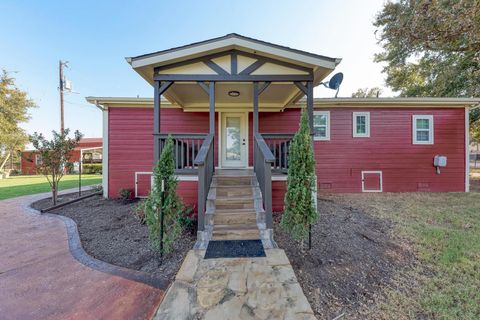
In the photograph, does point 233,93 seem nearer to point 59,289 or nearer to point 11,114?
point 59,289

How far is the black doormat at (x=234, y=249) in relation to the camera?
9.42ft

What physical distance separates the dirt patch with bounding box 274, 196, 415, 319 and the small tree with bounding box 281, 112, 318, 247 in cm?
37

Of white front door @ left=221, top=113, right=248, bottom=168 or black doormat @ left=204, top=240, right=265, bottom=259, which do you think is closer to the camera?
black doormat @ left=204, top=240, right=265, bottom=259

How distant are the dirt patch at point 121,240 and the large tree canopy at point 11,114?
1883 centimetres

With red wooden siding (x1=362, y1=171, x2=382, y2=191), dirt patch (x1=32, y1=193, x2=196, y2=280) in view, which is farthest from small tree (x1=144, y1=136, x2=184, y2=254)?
red wooden siding (x1=362, y1=171, x2=382, y2=191)

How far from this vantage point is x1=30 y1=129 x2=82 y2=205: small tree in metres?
5.86

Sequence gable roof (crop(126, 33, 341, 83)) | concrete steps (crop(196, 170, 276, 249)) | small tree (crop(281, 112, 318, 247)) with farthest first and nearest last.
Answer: gable roof (crop(126, 33, 341, 83)) → concrete steps (crop(196, 170, 276, 249)) → small tree (crop(281, 112, 318, 247))

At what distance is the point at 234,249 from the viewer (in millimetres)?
3033

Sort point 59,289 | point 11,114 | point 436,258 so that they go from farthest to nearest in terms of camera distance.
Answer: point 11,114, point 436,258, point 59,289

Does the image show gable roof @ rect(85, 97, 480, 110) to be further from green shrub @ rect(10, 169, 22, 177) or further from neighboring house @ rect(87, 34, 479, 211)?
green shrub @ rect(10, 169, 22, 177)

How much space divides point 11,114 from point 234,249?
25.9 metres

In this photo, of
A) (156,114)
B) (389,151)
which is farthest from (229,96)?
(389,151)

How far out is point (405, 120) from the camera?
24.9ft

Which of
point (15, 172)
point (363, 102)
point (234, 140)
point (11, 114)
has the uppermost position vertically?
point (11, 114)
